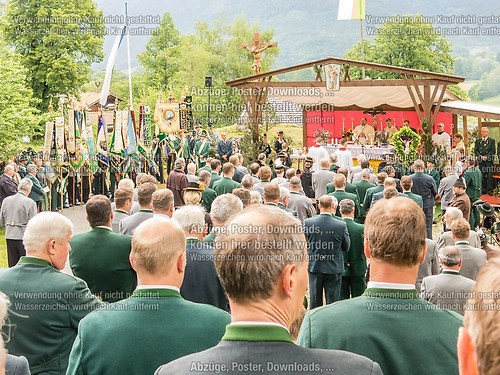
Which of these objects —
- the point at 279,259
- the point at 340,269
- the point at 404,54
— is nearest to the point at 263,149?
the point at 340,269

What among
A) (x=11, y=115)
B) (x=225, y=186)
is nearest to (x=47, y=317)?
(x=225, y=186)

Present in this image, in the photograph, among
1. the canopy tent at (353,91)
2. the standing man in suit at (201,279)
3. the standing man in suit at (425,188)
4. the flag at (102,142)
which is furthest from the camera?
the canopy tent at (353,91)

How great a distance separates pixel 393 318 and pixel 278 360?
101cm

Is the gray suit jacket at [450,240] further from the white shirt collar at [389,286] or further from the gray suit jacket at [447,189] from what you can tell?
the gray suit jacket at [447,189]

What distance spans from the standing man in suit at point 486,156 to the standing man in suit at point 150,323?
15.7 m

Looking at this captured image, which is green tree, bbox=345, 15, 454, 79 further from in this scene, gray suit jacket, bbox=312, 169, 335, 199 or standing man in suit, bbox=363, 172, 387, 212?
standing man in suit, bbox=363, 172, 387, 212

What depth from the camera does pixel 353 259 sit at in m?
9.04

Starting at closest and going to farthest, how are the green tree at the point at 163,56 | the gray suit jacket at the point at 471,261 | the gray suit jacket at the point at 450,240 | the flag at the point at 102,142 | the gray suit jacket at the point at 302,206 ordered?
the gray suit jacket at the point at 471,261
the gray suit jacket at the point at 450,240
the gray suit jacket at the point at 302,206
the flag at the point at 102,142
the green tree at the point at 163,56

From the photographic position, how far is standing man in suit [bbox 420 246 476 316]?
602cm

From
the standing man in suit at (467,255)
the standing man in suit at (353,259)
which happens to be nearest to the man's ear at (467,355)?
the standing man in suit at (467,255)

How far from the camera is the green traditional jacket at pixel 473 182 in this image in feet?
48.1

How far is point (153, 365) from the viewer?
330cm

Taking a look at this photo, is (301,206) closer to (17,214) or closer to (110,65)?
(17,214)

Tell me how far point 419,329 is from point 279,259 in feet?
3.24
